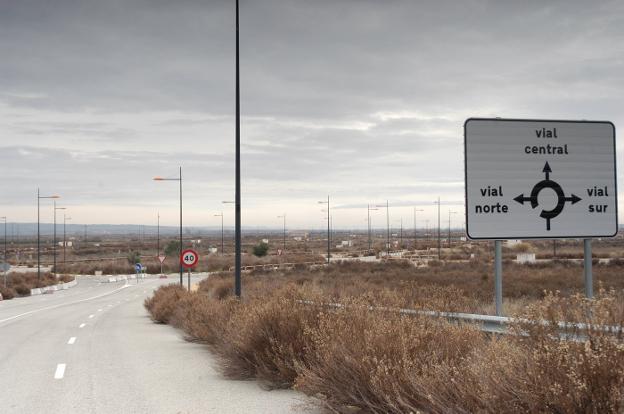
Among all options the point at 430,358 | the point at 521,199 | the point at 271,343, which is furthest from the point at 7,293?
the point at 430,358

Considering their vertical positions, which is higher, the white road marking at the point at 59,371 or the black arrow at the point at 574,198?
the black arrow at the point at 574,198

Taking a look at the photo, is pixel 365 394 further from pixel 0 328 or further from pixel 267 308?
pixel 0 328

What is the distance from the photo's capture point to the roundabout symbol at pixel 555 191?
10.2 m

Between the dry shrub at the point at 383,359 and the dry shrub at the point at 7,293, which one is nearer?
the dry shrub at the point at 383,359

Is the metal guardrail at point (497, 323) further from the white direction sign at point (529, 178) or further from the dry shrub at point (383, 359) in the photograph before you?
the white direction sign at point (529, 178)

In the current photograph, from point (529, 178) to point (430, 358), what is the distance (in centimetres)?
470

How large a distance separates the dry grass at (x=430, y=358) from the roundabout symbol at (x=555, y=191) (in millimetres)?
2268

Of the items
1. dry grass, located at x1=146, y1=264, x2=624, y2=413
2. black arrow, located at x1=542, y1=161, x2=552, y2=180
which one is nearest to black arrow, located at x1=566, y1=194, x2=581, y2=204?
black arrow, located at x1=542, y1=161, x2=552, y2=180

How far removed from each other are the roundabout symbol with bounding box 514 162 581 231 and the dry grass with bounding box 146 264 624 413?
227 centimetres

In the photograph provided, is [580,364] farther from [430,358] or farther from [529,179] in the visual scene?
[529,179]

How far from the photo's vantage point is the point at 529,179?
33.4 ft

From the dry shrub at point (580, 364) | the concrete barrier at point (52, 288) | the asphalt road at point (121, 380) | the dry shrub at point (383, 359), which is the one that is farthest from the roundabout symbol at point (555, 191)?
the concrete barrier at point (52, 288)

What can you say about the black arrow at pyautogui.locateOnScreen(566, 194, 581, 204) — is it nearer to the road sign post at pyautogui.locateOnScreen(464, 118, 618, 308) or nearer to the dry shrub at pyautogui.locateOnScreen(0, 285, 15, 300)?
the road sign post at pyautogui.locateOnScreen(464, 118, 618, 308)

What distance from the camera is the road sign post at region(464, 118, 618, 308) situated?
33.2ft
